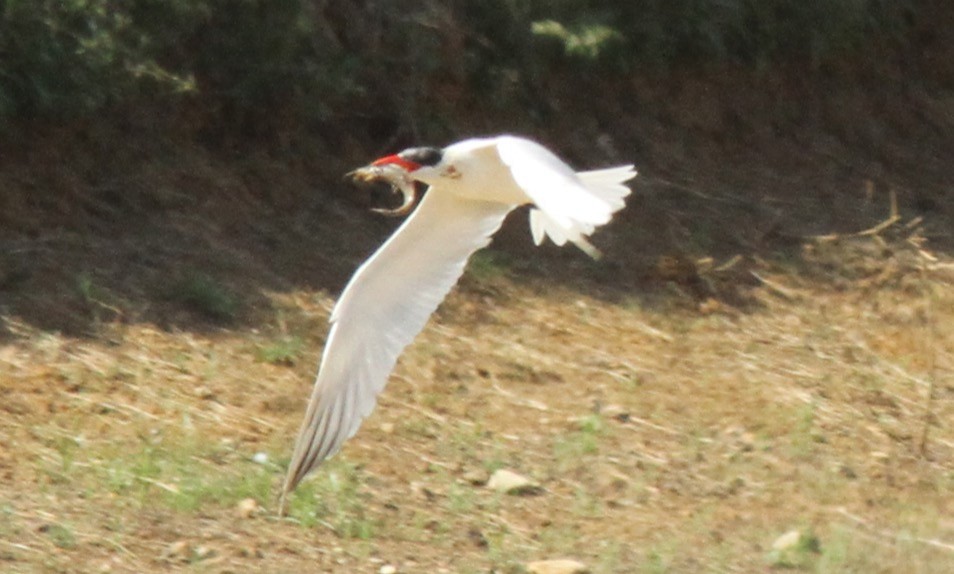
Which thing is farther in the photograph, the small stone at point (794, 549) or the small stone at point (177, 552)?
the small stone at point (794, 549)

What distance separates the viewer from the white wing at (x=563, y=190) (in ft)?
15.3

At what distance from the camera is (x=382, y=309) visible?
20.7ft

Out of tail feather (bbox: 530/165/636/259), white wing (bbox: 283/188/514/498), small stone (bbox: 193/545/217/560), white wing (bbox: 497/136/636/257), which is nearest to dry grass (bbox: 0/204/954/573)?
small stone (bbox: 193/545/217/560)

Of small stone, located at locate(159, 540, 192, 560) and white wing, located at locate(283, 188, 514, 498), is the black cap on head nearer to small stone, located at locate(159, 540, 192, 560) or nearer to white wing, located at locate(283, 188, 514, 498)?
white wing, located at locate(283, 188, 514, 498)

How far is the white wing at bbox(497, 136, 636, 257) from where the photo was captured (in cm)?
465

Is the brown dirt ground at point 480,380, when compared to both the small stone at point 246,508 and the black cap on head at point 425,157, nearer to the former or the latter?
the small stone at point 246,508

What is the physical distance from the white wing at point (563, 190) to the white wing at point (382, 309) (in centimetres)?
78

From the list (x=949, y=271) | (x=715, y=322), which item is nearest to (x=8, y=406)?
(x=715, y=322)

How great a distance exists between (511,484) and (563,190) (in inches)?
87.9

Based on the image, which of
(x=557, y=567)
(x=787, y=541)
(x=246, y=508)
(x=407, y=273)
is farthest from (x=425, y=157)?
(x=787, y=541)

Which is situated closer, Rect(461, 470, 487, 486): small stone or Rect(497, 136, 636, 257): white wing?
Rect(497, 136, 636, 257): white wing

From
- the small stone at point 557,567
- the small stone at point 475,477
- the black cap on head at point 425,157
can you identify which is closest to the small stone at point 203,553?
the small stone at point 557,567

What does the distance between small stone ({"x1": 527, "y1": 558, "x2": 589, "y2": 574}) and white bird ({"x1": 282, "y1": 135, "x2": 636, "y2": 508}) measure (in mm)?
758

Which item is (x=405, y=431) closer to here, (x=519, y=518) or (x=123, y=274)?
(x=519, y=518)
